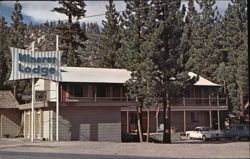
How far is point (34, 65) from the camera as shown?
34.1 meters

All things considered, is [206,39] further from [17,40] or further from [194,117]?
[17,40]

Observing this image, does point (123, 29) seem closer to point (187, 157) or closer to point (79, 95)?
point (79, 95)

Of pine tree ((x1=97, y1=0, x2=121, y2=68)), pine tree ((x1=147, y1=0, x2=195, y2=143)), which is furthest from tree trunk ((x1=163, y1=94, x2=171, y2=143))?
pine tree ((x1=97, y1=0, x2=121, y2=68))

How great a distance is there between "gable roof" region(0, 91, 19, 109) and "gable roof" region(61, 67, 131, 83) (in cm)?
631

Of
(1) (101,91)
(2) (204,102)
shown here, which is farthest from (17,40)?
(2) (204,102)

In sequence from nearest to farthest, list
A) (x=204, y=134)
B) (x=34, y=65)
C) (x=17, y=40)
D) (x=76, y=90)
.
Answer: (x=34, y=65) < (x=76, y=90) < (x=204, y=134) < (x=17, y=40)

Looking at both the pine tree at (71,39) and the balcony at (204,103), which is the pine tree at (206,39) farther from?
the pine tree at (71,39)

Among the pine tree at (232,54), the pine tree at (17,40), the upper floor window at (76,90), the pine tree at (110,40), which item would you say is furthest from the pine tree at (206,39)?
the pine tree at (17,40)

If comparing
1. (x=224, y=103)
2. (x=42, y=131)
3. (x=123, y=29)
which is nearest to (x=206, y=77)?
(x=224, y=103)

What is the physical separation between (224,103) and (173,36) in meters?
20.9

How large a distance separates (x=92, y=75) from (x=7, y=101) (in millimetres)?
8836

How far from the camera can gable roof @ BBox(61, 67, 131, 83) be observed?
4201cm

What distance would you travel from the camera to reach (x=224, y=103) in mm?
52344

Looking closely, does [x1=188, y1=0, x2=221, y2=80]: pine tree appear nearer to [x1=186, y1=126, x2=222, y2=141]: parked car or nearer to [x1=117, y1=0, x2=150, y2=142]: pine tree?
[x1=186, y1=126, x2=222, y2=141]: parked car
